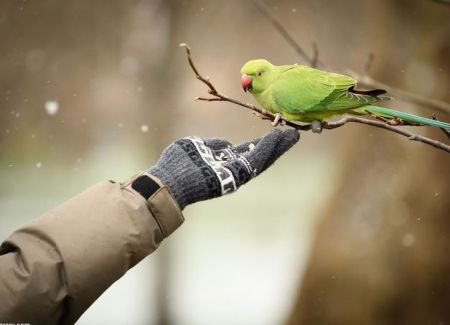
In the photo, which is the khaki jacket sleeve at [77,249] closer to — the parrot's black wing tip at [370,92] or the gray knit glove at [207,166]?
the gray knit glove at [207,166]

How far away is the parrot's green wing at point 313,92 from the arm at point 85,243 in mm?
355

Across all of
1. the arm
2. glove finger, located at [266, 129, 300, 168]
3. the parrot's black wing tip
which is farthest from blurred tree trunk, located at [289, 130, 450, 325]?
the arm

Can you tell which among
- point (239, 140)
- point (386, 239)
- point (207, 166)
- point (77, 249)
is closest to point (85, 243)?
point (77, 249)

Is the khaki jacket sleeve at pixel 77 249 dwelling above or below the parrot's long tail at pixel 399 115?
below

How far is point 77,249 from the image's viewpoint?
4.45 feet

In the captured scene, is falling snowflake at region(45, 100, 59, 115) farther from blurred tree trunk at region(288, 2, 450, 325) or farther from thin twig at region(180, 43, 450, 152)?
thin twig at region(180, 43, 450, 152)

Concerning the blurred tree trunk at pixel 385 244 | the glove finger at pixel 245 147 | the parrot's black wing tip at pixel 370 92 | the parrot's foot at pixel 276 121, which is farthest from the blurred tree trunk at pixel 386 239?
the parrot's foot at pixel 276 121

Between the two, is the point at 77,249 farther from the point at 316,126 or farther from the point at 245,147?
the point at 316,126

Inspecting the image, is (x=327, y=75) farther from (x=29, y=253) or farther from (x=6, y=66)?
(x=6, y=66)

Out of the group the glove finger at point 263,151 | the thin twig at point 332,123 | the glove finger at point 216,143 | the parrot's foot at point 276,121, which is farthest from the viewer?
the glove finger at point 216,143

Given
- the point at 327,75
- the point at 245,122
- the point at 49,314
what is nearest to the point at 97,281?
the point at 49,314

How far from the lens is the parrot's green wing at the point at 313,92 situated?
1746 mm

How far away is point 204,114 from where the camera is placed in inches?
168

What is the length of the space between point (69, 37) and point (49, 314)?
3.19 meters
